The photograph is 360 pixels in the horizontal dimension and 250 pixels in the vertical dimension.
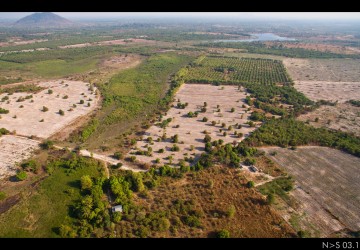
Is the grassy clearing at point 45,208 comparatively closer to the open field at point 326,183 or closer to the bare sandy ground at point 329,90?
the open field at point 326,183

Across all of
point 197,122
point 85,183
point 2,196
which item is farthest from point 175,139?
point 2,196

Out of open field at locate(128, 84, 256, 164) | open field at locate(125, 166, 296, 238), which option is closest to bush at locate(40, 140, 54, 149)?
Result: open field at locate(128, 84, 256, 164)

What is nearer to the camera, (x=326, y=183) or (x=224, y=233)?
(x=224, y=233)

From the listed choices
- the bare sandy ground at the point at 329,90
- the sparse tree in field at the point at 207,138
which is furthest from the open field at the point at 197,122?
the bare sandy ground at the point at 329,90

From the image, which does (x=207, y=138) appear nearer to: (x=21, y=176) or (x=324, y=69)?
(x=21, y=176)

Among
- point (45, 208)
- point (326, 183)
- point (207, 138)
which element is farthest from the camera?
point (207, 138)

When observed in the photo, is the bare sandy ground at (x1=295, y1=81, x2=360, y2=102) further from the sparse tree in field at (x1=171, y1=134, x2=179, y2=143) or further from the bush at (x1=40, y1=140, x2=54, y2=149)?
the bush at (x1=40, y1=140, x2=54, y2=149)

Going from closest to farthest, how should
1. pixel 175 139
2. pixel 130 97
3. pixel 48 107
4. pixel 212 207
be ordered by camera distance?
1. pixel 212 207
2. pixel 175 139
3. pixel 48 107
4. pixel 130 97
